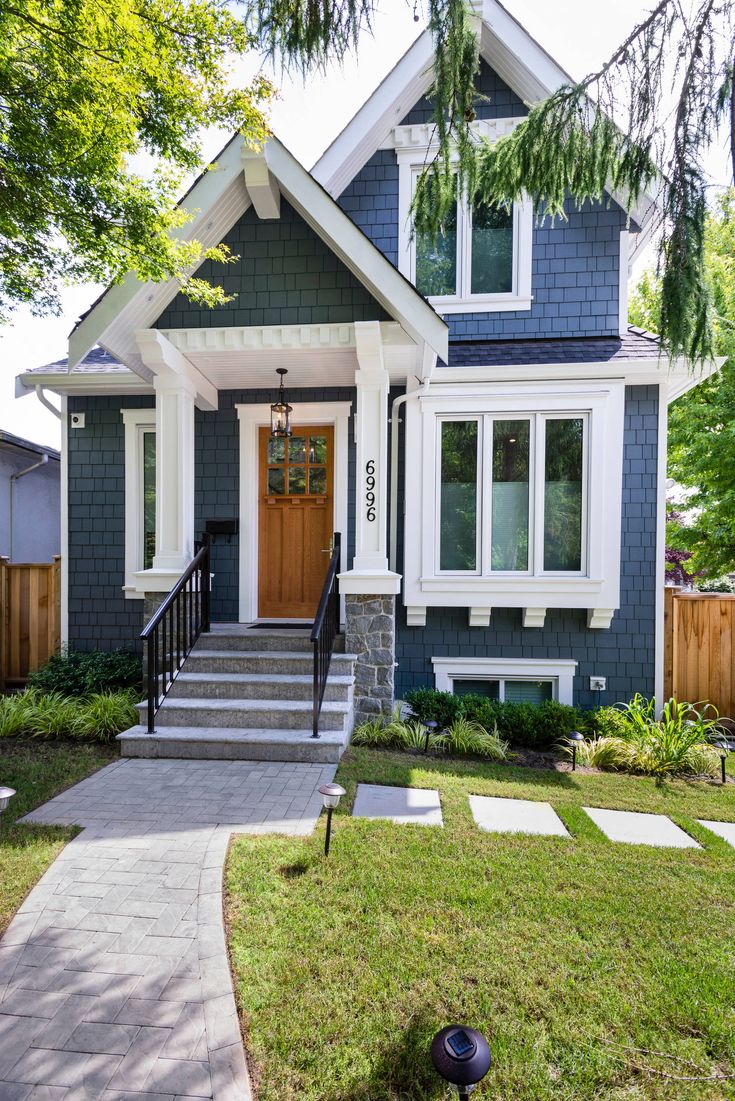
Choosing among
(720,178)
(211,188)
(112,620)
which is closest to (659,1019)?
(720,178)

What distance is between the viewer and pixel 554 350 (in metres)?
6.48

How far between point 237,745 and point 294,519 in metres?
3.08

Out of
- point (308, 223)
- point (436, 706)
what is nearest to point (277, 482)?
point (308, 223)

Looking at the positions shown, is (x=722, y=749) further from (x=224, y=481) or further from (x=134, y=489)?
(x=134, y=489)

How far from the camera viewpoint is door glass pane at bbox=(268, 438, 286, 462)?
6.97m

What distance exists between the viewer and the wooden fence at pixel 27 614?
7379mm

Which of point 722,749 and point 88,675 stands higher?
point 88,675

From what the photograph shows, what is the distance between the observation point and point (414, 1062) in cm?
184

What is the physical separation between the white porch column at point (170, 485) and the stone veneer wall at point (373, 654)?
1.86 meters

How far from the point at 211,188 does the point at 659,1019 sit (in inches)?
248

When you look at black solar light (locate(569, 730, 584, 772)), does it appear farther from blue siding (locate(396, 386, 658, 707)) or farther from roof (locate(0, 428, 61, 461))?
roof (locate(0, 428, 61, 461))

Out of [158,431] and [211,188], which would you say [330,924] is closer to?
[158,431]

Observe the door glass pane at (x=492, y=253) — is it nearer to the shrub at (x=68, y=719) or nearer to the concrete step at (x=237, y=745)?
the concrete step at (x=237, y=745)

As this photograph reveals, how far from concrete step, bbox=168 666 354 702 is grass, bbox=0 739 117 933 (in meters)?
0.81
